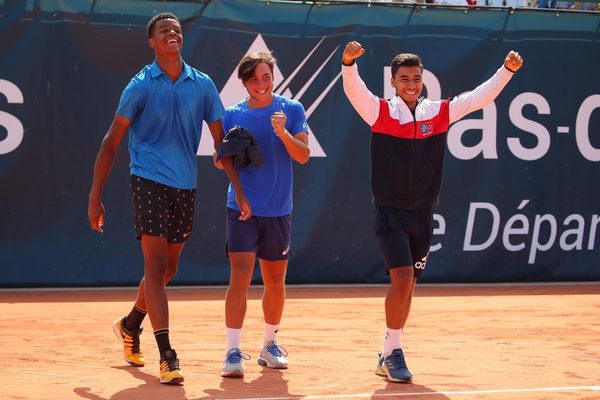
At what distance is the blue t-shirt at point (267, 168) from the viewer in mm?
6223

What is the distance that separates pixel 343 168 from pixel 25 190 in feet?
9.58

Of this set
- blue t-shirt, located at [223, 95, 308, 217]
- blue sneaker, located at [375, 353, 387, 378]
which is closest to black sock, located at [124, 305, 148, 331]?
blue t-shirt, located at [223, 95, 308, 217]

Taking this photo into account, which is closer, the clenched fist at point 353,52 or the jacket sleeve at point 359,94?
the clenched fist at point 353,52

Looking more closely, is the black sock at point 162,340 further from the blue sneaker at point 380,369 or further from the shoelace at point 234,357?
the blue sneaker at point 380,369

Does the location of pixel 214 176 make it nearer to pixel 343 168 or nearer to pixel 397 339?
pixel 343 168

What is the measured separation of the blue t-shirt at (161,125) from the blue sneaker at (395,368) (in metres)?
1.42

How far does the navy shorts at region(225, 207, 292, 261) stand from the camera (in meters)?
6.20

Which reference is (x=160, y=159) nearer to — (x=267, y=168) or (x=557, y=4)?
(x=267, y=168)

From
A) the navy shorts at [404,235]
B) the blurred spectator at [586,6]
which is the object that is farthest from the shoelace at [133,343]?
the blurred spectator at [586,6]

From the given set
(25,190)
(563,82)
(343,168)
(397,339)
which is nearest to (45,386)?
(397,339)

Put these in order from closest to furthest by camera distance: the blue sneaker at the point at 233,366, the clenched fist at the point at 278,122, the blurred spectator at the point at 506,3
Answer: the clenched fist at the point at 278,122 < the blue sneaker at the point at 233,366 < the blurred spectator at the point at 506,3

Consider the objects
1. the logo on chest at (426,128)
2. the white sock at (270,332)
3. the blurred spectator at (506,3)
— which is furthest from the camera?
the blurred spectator at (506,3)

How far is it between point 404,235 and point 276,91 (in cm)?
448

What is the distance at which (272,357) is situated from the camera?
21.1 feet
